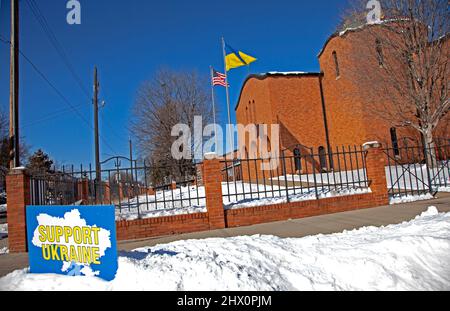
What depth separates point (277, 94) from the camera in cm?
2419

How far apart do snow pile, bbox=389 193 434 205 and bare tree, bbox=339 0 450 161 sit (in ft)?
18.8

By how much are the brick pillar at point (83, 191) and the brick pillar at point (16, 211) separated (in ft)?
8.34

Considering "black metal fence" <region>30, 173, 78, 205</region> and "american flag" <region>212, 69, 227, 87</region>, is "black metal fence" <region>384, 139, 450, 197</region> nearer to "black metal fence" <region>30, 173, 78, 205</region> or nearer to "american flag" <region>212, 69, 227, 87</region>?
"black metal fence" <region>30, 173, 78, 205</region>

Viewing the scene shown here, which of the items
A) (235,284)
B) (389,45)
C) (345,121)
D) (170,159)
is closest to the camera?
(235,284)

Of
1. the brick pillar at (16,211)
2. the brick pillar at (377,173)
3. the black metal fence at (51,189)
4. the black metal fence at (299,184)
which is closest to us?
the brick pillar at (16,211)

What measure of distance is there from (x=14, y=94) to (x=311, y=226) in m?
10.0

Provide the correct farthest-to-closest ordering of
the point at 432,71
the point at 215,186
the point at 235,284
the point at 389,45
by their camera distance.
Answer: the point at 389,45 → the point at 432,71 → the point at 215,186 → the point at 235,284

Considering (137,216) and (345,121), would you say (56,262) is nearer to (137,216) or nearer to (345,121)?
(137,216)

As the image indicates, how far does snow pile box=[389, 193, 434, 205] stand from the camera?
9.35 m

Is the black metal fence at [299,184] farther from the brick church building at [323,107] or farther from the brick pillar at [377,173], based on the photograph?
the brick church building at [323,107]

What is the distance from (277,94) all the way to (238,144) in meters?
8.06

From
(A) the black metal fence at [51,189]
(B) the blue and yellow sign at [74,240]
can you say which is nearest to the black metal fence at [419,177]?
(B) the blue and yellow sign at [74,240]

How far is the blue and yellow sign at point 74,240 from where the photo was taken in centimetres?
357

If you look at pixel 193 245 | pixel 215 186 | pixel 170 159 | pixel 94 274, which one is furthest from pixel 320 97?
pixel 94 274
